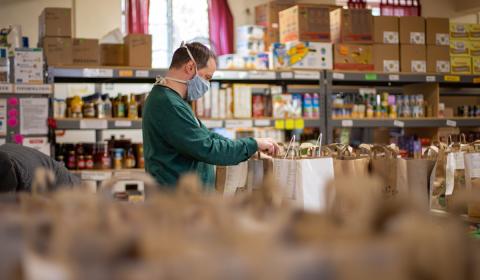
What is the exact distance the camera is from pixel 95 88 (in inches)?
351

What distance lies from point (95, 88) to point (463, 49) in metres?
4.52

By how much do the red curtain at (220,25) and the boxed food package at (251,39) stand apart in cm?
92

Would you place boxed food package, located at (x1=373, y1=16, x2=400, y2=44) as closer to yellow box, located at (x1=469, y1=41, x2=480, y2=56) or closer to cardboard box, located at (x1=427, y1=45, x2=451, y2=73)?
cardboard box, located at (x1=427, y1=45, x2=451, y2=73)

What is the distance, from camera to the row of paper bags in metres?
3.68

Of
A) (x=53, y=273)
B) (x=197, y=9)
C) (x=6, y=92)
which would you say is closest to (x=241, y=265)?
(x=53, y=273)

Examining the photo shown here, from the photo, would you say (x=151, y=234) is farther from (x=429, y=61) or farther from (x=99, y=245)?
(x=429, y=61)

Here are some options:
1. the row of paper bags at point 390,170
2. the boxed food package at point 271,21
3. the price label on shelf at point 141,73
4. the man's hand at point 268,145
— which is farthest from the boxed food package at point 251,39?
the man's hand at point 268,145

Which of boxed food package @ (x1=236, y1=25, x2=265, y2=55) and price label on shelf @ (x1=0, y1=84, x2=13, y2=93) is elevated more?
boxed food package @ (x1=236, y1=25, x2=265, y2=55)

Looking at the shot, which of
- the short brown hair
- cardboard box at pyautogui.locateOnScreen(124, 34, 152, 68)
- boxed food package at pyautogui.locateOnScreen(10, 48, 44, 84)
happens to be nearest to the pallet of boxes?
cardboard box at pyautogui.locateOnScreen(124, 34, 152, 68)

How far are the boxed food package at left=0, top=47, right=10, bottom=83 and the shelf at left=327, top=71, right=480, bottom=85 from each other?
2.99 meters

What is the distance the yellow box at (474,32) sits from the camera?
25.2ft

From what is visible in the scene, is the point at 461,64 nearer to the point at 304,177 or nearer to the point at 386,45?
the point at 386,45

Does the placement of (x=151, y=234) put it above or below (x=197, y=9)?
below

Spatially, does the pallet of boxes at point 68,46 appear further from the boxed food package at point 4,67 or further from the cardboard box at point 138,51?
the boxed food package at point 4,67
